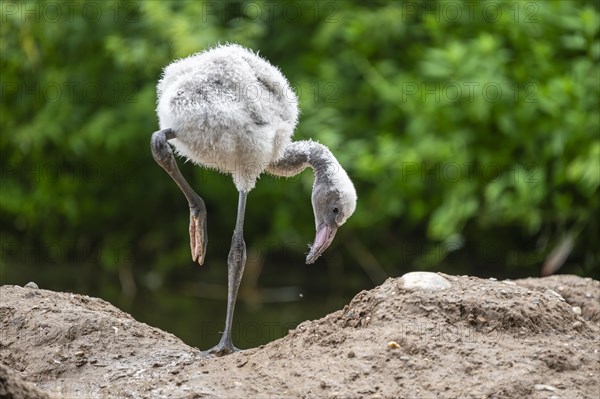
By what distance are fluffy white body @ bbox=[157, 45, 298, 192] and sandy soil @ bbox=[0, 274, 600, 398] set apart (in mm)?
886

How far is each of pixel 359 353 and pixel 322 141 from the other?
4.74 meters

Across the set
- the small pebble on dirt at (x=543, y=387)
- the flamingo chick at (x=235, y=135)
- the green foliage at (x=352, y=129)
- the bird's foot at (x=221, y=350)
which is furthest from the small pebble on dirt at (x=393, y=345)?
the green foliage at (x=352, y=129)

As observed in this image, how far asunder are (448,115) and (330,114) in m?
1.10

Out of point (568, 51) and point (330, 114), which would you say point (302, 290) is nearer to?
point (330, 114)

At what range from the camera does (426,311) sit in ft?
14.9

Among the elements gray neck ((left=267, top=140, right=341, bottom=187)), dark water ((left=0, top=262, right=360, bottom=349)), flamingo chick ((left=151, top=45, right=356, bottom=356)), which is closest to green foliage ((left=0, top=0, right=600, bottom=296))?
dark water ((left=0, top=262, right=360, bottom=349))

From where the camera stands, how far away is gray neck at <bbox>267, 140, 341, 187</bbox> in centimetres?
511

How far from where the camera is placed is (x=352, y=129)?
9508 mm

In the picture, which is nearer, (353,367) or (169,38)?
(353,367)

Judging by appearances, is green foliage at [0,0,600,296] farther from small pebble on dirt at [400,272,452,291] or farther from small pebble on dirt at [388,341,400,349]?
small pebble on dirt at [388,341,400,349]

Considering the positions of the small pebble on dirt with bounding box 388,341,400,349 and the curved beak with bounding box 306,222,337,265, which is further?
the curved beak with bounding box 306,222,337,265

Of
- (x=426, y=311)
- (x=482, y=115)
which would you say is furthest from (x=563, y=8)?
(x=426, y=311)

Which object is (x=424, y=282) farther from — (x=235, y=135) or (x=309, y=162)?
(x=235, y=135)

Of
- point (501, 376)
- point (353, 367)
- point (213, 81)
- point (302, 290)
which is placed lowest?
point (501, 376)
